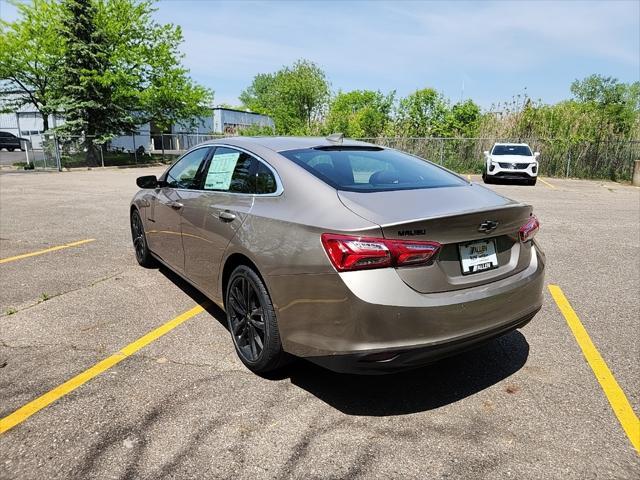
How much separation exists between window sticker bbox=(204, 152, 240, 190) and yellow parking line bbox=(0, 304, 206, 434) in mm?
1237

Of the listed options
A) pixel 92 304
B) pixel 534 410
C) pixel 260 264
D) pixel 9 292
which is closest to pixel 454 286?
pixel 534 410

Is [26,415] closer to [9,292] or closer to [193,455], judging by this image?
[193,455]

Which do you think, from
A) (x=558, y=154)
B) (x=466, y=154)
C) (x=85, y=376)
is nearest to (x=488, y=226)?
(x=85, y=376)

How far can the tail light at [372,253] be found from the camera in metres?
2.46

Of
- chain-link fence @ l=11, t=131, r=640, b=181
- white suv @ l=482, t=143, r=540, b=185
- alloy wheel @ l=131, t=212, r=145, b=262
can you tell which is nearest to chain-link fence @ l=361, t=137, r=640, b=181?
chain-link fence @ l=11, t=131, r=640, b=181

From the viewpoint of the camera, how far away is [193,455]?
2.42 metres

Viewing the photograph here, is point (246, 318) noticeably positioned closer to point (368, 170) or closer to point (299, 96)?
point (368, 170)

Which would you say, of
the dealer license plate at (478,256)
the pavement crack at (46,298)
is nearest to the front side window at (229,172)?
the dealer license plate at (478,256)

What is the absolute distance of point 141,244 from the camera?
5.79m

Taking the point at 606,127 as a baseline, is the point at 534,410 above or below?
below

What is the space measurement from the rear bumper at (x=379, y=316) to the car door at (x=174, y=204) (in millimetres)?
1794

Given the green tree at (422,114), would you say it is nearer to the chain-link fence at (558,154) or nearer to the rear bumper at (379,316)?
the chain-link fence at (558,154)

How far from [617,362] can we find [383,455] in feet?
6.94

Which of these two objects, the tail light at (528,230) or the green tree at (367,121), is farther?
the green tree at (367,121)
